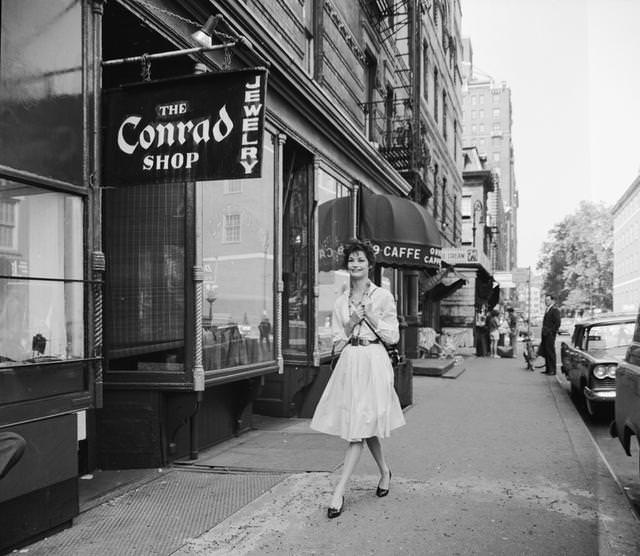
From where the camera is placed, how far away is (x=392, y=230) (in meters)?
11.1

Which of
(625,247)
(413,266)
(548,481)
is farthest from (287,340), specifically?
(625,247)

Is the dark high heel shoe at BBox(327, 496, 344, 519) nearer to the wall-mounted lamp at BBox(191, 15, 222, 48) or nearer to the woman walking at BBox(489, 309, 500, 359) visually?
the wall-mounted lamp at BBox(191, 15, 222, 48)

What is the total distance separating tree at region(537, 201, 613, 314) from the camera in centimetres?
8512

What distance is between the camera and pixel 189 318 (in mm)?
5902

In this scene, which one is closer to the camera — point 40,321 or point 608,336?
point 40,321

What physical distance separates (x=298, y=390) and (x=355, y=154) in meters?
4.31

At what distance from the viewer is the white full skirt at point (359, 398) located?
15.5 feet

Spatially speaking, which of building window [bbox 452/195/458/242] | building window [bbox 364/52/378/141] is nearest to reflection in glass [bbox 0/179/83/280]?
building window [bbox 364/52/378/141]

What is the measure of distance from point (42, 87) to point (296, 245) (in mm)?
5239

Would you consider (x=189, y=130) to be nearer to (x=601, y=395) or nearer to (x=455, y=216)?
(x=601, y=395)

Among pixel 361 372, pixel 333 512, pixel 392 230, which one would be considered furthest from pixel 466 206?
pixel 333 512

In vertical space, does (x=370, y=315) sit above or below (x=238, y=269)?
below

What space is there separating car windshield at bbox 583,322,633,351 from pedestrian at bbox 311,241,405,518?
640 cm

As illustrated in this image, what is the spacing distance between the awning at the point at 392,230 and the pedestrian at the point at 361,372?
19.6 feet
